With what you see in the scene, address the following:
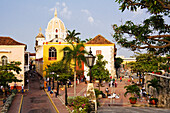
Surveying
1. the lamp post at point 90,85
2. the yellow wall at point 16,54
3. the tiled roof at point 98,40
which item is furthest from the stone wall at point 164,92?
the tiled roof at point 98,40

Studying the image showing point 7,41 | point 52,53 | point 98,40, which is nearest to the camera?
point 7,41

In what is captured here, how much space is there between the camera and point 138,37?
10727mm

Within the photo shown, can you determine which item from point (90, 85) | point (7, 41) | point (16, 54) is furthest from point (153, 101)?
point (7, 41)

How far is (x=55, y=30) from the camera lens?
237ft

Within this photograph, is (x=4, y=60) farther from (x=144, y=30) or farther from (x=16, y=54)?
(x=144, y=30)

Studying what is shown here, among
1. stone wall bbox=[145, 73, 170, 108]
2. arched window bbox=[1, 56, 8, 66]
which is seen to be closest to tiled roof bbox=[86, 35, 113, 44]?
arched window bbox=[1, 56, 8, 66]

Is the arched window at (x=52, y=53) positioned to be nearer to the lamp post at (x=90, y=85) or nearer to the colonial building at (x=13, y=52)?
the colonial building at (x=13, y=52)

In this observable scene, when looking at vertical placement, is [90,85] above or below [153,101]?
above

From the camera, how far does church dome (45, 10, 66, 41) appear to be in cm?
7219

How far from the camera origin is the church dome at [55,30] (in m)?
72.2

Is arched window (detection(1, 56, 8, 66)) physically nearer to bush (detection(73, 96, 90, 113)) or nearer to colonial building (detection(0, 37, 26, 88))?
colonial building (detection(0, 37, 26, 88))

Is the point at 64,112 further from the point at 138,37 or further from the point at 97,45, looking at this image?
the point at 97,45

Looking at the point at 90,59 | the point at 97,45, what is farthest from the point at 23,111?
the point at 97,45

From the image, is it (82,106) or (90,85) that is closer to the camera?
(90,85)
